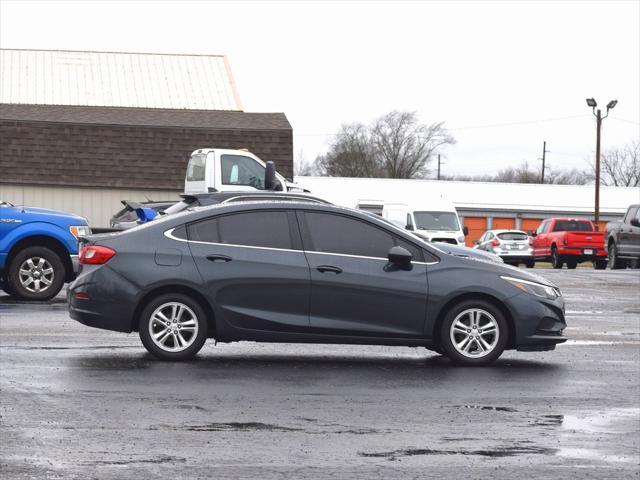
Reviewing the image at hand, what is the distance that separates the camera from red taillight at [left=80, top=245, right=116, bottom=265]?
11.6 m

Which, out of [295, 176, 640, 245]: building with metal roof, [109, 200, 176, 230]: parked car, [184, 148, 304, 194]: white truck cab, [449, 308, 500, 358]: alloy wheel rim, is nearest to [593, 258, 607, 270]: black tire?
[184, 148, 304, 194]: white truck cab

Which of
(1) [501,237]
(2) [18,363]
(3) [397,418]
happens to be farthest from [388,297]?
(1) [501,237]

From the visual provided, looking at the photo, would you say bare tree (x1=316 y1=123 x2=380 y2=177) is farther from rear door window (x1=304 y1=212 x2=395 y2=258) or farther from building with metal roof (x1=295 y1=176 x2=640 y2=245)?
rear door window (x1=304 y1=212 x2=395 y2=258)

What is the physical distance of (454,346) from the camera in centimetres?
1173

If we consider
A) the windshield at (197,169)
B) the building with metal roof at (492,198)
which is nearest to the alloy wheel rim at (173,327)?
the windshield at (197,169)

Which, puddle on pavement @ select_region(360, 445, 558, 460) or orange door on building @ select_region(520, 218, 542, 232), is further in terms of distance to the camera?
orange door on building @ select_region(520, 218, 542, 232)

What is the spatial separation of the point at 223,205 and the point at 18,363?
2.50 meters

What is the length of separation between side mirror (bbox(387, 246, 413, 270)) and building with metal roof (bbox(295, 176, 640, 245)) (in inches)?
2029

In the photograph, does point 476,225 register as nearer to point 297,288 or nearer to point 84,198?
point 84,198

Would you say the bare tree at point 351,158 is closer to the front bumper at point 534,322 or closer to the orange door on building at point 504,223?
the orange door on building at point 504,223

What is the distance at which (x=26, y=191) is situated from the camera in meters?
35.2

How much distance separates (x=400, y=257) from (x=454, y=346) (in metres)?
1.00

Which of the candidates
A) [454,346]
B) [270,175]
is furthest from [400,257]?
[270,175]

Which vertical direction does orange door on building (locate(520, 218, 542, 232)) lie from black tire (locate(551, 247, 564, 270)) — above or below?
above
